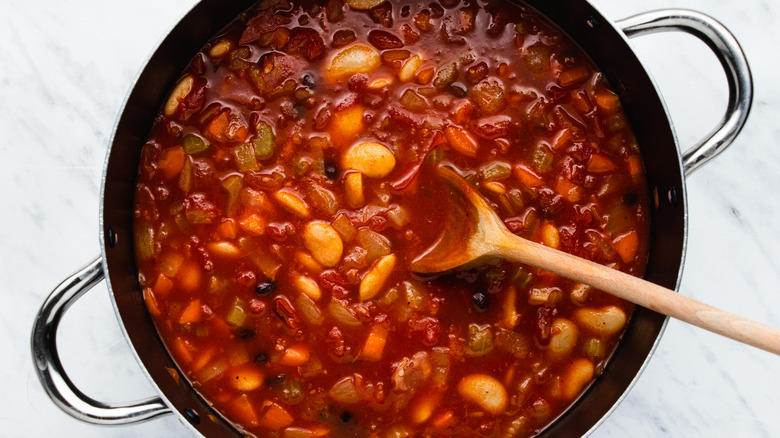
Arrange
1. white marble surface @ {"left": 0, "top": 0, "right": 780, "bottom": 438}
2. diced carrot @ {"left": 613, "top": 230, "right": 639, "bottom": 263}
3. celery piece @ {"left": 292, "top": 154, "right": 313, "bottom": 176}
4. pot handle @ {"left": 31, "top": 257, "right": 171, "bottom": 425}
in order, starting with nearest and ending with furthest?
pot handle @ {"left": 31, "top": 257, "right": 171, "bottom": 425}
celery piece @ {"left": 292, "top": 154, "right": 313, "bottom": 176}
diced carrot @ {"left": 613, "top": 230, "right": 639, "bottom": 263}
white marble surface @ {"left": 0, "top": 0, "right": 780, "bottom": 438}

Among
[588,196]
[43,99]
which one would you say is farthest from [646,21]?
[43,99]

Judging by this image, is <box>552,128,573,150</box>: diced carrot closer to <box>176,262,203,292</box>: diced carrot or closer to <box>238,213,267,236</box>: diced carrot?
<box>238,213,267,236</box>: diced carrot

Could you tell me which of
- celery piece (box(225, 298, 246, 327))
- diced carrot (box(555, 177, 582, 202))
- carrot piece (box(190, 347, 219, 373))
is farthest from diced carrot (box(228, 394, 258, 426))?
diced carrot (box(555, 177, 582, 202))

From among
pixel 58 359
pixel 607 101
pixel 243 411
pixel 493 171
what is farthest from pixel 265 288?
pixel 607 101

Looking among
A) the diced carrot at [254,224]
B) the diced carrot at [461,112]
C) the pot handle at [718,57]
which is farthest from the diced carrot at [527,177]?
the diced carrot at [254,224]

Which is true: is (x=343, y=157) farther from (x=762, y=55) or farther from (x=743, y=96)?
(x=762, y=55)

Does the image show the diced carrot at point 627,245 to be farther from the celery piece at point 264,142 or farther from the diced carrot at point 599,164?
the celery piece at point 264,142
